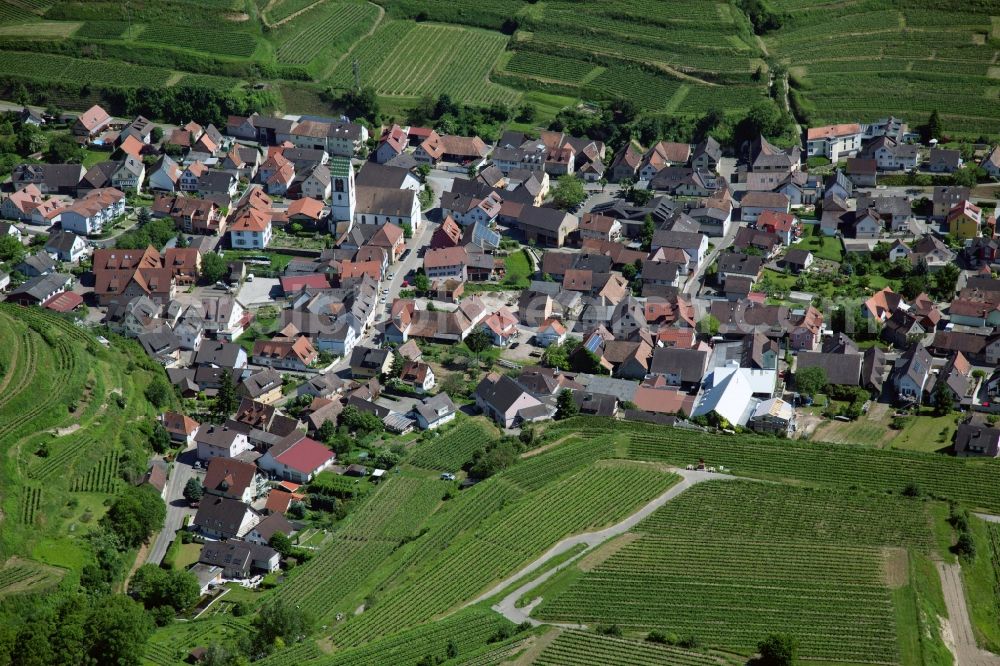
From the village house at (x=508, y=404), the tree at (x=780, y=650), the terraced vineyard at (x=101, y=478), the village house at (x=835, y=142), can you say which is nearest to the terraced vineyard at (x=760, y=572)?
the tree at (x=780, y=650)

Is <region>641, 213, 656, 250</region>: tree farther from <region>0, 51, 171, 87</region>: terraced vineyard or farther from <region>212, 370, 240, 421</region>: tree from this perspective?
<region>0, 51, 171, 87</region>: terraced vineyard

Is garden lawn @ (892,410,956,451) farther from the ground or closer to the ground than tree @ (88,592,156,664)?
farther from the ground

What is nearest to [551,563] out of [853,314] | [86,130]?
[853,314]

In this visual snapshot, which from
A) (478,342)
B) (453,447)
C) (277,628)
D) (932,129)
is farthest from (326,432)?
(932,129)

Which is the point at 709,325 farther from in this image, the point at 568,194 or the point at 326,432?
the point at 326,432

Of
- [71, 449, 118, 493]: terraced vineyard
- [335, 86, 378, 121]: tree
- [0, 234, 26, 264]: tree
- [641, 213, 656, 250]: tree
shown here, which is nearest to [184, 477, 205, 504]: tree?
[71, 449, 118, 493]: terraced vineyard

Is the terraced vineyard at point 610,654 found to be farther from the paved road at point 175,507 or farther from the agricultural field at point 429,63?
→ the agricultural field at point 429,63
